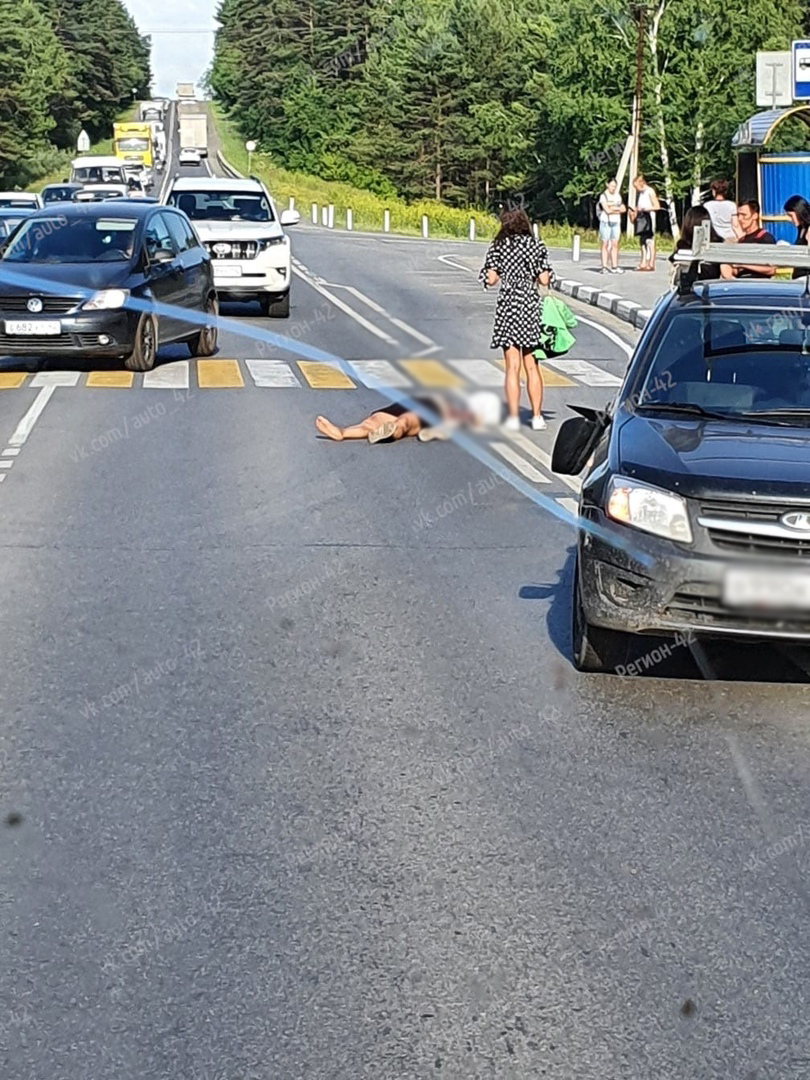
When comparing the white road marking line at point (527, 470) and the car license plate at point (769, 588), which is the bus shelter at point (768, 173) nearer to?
the white road marking line at point (527, 470)

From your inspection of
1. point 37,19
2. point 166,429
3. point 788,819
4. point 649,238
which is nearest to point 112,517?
point 166,429

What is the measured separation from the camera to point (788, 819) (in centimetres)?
498

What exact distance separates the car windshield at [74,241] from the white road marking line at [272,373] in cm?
184

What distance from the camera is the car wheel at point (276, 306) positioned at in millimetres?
22562

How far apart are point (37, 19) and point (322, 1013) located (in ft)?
445

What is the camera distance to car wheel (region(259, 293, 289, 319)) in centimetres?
2256

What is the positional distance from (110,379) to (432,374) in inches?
592

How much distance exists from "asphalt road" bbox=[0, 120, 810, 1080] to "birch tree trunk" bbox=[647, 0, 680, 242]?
61.1m

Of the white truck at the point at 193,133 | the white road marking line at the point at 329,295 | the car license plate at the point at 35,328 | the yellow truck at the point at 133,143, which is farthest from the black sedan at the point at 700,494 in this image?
the white truck at the point at 193,133

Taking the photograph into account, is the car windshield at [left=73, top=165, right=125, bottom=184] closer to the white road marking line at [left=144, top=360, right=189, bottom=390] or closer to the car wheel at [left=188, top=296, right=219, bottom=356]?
the car wheel at [left=188, top=296, right=219, bottom=356]

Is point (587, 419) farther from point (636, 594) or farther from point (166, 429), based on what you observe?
point (166, 429)

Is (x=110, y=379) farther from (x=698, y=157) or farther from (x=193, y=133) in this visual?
(x=193, y=133)

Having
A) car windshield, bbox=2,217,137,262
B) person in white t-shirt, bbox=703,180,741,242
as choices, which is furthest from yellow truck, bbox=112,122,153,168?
car windshield, bbox=2,217,137,262

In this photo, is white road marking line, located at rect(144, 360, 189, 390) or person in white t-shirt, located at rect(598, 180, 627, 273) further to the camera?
person in white t-shirt, located at rect(598, 180, 627, 273)
